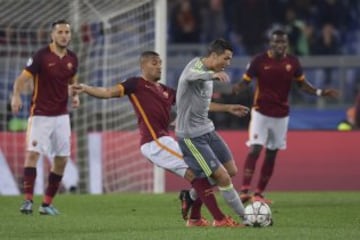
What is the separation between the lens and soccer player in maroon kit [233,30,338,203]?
16281mm

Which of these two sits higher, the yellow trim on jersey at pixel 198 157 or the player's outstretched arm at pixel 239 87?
the player's outstretched arm at pixel 239 87

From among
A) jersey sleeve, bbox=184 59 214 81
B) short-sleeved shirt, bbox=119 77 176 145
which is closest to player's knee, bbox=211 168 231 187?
jersey sleeve, bbox=184 59 214 81

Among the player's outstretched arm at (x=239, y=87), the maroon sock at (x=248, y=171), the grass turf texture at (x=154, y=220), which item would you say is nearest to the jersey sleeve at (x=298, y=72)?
the player's outstretched arm at (x=239, y=87)

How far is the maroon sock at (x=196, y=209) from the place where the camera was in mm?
12383

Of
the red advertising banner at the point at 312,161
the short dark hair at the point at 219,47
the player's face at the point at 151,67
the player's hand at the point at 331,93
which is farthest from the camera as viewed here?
the red advertising banner at the point at 312,161

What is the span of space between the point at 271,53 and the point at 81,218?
4.20 meters

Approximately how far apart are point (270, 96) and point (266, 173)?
1090 mm

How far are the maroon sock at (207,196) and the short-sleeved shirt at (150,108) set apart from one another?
3.81ft

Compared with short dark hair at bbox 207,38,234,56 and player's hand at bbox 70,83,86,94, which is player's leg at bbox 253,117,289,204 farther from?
player's hand at bbox 70,83,86,94

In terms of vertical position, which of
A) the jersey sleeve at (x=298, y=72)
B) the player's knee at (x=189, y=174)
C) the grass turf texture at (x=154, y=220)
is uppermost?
the jersey sleeve at (x=298, y=72)

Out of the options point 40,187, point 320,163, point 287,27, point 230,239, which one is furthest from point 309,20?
point 230,239

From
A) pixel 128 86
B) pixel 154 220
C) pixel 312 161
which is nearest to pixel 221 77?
pixel 128 86

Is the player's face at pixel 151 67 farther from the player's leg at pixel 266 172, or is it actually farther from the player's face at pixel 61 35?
the player's leg at pixel 266 172

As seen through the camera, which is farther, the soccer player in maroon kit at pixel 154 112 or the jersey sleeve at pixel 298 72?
the jersey sleeve at pixel 298 72
